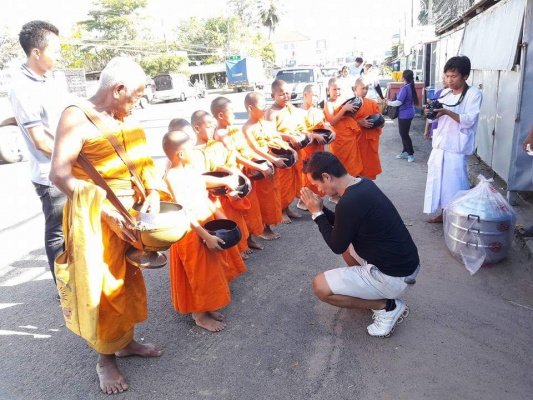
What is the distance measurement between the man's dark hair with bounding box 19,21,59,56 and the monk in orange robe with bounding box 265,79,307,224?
2458 mm

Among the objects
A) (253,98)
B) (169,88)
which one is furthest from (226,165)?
(169,88)

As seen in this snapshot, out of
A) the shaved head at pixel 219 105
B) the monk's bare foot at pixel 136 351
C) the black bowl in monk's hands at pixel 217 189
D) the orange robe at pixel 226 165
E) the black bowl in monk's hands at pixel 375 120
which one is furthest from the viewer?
the black bowl in monk's hands at pixel 375 120


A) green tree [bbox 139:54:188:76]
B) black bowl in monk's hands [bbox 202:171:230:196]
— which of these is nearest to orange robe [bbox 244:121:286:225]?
black bowl in monk's hands [bbox 202:171:230:196]

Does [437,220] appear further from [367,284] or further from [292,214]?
[367,284]

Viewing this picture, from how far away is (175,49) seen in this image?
46812 millimetres

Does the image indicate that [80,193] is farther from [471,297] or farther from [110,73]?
[471,297]

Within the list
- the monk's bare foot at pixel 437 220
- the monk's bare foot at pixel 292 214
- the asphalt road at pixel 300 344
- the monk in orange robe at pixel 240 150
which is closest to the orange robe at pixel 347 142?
the monk's bare foot at pixel 292 214

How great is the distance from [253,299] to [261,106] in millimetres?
1962

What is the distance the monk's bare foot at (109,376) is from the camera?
2463mm

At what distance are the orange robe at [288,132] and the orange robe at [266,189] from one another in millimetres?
348

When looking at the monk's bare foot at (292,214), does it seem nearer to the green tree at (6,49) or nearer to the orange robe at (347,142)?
the orange robe at (347,142)

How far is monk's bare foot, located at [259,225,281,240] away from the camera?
4.62m

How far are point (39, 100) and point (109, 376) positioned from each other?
6.38 feet

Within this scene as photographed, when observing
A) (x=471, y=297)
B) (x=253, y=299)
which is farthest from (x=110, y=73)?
(x=471, y=297)
